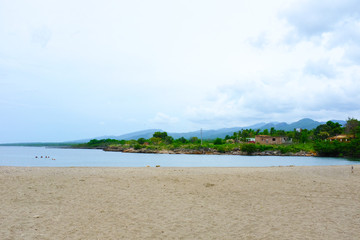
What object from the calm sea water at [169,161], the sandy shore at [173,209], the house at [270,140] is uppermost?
the house at [270,140]

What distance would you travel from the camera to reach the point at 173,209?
754cm

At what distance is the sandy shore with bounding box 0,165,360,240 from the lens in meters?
5.59

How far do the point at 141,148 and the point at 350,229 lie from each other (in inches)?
3448

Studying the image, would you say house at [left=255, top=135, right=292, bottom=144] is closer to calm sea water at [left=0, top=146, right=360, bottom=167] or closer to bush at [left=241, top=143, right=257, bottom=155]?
bush at [left=241, top=143, right=257, bottom=155]

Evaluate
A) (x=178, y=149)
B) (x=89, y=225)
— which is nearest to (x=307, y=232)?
(x=89, y=225)

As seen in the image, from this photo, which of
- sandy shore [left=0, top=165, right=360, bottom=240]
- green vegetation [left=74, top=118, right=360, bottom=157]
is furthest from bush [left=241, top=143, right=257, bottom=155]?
sandy shore [left=0, top=165, right=360, bottom=240]

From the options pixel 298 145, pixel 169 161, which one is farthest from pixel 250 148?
pixel 169 161

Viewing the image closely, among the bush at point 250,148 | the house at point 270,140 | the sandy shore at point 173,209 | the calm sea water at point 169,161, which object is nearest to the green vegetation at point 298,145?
the bush at point 250,148

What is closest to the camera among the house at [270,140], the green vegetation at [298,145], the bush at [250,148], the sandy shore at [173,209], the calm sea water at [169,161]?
the sandy shore at [173,209]

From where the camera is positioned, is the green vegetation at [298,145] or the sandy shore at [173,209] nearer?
the sandy shore at [173,209]

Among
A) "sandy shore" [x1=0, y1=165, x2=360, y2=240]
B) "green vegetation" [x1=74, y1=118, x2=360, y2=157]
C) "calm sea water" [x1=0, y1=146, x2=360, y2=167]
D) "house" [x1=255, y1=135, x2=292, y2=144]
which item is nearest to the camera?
"sandy shore" [x1=0, y1=165, x2=360, y2=240]

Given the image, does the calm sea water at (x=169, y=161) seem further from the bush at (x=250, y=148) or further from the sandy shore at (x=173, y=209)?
the sandy shore at (x=173, y=209)

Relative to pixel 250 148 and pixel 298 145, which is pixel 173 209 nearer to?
pixel 250 148

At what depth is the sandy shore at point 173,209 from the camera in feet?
18.3
